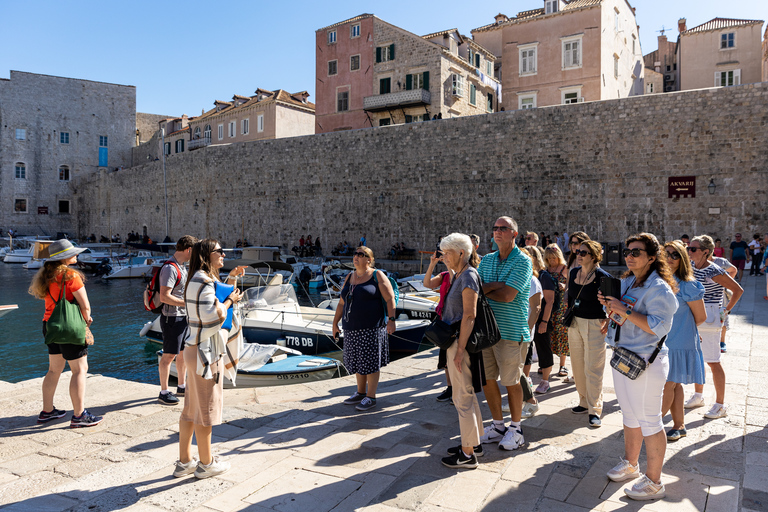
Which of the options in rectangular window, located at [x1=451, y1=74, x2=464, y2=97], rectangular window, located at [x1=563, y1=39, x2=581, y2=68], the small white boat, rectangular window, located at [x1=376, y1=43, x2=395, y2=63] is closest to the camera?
the small white boat

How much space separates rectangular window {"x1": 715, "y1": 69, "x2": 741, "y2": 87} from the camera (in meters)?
30.2

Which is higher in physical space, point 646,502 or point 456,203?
point 456,203

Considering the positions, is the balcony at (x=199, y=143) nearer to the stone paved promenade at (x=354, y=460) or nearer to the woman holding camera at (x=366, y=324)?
the stone paved promenade at (x=354, y=460)

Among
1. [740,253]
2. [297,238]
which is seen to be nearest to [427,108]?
[297,238]

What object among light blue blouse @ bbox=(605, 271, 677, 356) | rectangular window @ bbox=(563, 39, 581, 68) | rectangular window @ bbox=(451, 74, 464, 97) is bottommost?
light blue blouse @ bbox=(605, 271, 677, 356)

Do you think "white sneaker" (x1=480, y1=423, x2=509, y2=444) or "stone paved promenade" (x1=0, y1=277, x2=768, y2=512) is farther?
"white sneaker" (x1=480, y1=423, x2=509, y2=444)

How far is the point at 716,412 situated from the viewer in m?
4.04

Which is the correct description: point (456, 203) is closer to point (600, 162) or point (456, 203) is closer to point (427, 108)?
point (600, 162)

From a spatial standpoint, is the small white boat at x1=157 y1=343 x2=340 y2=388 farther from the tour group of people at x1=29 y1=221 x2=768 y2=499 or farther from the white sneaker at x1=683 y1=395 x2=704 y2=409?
the white sneaker at x1=683 y1=395 x2=704 y2=409

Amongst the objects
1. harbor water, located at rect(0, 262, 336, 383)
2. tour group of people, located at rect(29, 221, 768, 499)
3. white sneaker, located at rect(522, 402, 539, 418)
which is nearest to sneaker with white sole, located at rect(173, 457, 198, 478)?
tour group of people, located at rect(29, 221, 768, 499)

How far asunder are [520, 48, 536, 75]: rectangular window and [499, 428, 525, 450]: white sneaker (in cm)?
2681

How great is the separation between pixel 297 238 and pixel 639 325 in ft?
79.2

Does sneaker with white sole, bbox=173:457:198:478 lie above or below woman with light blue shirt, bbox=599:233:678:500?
below

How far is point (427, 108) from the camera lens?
91.0 ft
